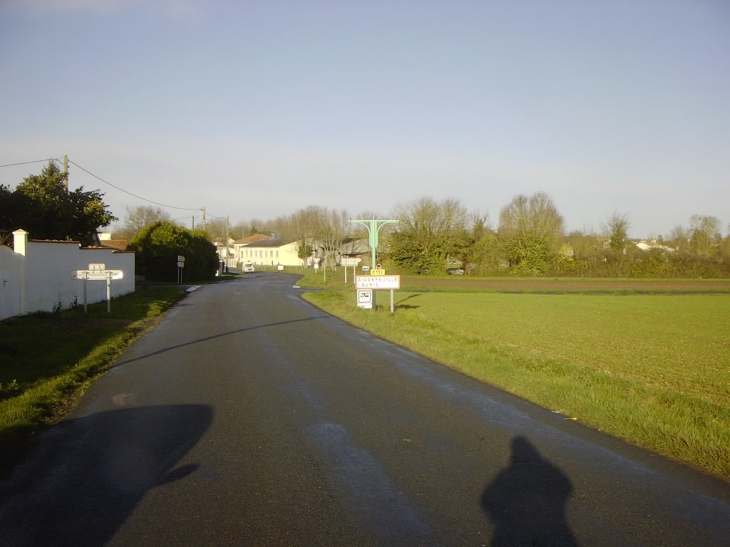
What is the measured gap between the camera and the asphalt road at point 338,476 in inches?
184

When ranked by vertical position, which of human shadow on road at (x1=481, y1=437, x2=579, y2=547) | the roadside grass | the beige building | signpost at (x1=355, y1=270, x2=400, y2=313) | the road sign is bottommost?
human shadow on road at (x1=481, y1=437, x2=579, y2=547)

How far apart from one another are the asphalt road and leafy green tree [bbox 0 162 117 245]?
71.0ft

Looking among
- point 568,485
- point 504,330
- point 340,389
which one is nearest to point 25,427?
point 340,389

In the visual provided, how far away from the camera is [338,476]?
5.86 meters

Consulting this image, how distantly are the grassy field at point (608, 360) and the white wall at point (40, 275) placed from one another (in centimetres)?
1003

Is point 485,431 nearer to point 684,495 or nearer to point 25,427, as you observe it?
point 684,495

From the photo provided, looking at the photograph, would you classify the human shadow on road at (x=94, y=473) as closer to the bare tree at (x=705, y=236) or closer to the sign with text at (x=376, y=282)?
the sign with text at (x=376, y=282)

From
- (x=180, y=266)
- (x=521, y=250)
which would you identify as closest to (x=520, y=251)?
(x=521, y=250)

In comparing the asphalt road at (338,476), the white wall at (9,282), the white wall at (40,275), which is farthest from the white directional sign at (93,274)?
the asphalt road at (338,476)

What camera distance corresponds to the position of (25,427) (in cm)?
753

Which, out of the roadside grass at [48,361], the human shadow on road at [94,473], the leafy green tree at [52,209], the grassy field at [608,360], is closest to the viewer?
the human shadow on road at [94,473]

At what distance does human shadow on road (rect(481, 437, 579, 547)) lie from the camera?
4.59m

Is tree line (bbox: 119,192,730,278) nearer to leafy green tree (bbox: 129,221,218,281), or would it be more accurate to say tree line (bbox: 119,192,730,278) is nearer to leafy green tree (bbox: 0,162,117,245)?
leafy green tree (bbox: 129,221,218,281)

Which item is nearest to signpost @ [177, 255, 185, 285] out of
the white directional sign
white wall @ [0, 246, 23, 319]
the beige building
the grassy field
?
the grassy field
